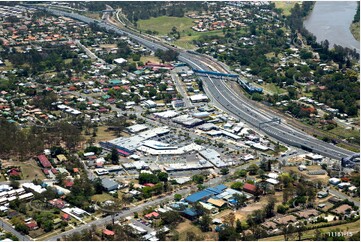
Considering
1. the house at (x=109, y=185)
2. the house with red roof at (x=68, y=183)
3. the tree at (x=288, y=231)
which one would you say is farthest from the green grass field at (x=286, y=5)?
the tree at (x=288, y=231)

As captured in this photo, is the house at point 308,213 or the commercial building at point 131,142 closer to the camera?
the house at point 308,213

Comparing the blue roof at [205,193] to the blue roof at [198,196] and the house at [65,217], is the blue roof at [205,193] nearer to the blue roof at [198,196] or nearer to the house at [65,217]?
the blue roof at [198,196]

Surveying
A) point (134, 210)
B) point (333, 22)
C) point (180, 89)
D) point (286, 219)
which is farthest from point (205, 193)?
point (333, 22)

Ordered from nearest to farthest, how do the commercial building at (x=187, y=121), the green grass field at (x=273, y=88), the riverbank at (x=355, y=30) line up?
the commercial building at (x=187, y=121) < the green grass field at (x=273, y=88) < the riverbank at (x=355, y=30)

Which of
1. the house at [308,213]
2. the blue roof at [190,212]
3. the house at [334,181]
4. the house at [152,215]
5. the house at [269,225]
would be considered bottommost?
the house at [152,215]

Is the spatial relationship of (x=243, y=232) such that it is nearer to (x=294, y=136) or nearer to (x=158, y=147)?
(x=158, y=147)

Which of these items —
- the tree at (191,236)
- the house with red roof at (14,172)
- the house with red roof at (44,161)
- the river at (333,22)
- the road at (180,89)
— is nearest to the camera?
the tree at (191,236)

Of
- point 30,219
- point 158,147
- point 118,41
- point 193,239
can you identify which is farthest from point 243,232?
point 118,41

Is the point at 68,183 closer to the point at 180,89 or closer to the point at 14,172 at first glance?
the point at 14,172
